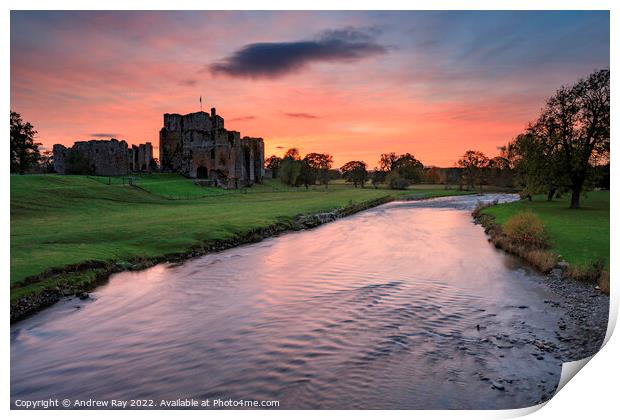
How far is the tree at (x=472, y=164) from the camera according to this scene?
297 ft

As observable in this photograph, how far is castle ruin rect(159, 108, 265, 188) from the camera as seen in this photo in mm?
60469

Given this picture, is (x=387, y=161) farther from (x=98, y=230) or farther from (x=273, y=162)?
(x=98, y=230)

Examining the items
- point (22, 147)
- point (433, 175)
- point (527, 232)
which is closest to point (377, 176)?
point (433, 175)

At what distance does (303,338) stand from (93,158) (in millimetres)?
47700

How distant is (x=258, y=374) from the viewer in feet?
26.2

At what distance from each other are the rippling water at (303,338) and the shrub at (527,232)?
150 inches

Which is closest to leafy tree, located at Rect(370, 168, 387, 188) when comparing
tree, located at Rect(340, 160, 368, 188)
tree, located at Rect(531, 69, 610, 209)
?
tree, located at Rect(340, 160, 368, 188)

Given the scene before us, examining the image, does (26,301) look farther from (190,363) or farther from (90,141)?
(90,141)

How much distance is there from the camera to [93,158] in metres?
49.1

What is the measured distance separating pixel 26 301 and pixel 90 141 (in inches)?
1717

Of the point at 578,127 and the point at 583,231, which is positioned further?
the point at 578,127

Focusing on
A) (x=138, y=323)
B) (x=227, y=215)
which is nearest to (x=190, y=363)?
(x=138, y=323)

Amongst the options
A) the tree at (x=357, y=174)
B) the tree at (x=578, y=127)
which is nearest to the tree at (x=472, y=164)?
the tree at (x=357, y=174)

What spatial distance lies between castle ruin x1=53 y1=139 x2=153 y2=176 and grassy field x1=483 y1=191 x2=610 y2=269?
44.7 meters
